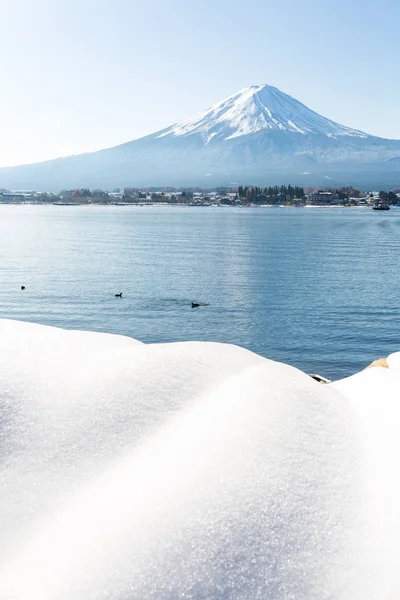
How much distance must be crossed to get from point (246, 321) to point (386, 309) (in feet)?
34.5

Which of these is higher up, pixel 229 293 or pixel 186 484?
pixel 186 484

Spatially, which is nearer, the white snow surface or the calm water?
the white snow surface

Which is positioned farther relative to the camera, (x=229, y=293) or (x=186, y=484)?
(x=229, y=293)

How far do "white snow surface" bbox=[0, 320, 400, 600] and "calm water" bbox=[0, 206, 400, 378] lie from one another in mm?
18721

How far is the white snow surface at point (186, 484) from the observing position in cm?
459

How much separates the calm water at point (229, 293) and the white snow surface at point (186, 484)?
18.7 m

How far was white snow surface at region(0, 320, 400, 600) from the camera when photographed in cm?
459

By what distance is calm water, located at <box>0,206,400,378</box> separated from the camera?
1238 inches

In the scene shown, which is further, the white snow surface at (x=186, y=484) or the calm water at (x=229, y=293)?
the calm water at (x=229, y=293)

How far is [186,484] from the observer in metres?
5.53

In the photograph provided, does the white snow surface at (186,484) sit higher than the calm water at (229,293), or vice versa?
the white snow surface at (186,484)

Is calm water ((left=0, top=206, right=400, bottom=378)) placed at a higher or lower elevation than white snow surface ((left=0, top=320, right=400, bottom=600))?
lower

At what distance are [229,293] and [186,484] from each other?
135ft

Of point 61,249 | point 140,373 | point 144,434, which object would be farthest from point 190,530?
point 61,249
